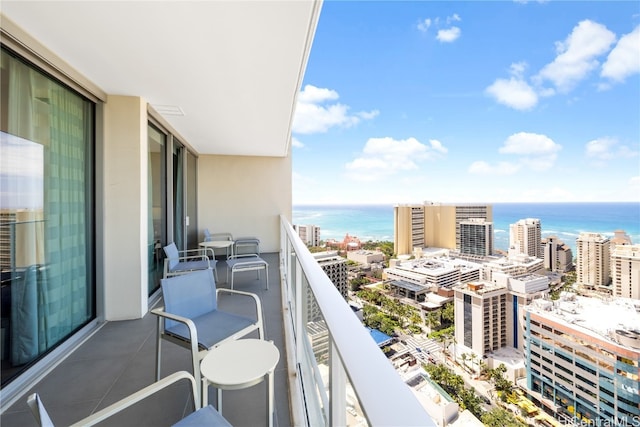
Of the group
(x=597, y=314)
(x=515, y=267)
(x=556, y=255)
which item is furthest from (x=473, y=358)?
(x=556, y=255)

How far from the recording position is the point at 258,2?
1621 mm

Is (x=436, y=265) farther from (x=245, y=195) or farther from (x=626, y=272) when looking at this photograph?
(x=245, y=195)

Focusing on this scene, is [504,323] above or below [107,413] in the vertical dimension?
below

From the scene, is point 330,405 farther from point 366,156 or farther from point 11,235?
point 366,156

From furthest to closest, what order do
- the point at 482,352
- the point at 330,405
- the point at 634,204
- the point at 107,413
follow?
the point at 634,204 < the point at 482,352 < the point at 107,413 < the point at 330,405

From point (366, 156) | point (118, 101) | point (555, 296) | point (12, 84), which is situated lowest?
point (555, 296)

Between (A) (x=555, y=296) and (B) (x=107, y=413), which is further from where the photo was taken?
(A) (x=555, y=296)

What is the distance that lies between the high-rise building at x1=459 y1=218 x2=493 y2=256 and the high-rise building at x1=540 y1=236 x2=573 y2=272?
109cm

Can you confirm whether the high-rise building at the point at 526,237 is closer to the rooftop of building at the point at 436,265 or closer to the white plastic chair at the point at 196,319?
the rooftop of building at the point at 436,265

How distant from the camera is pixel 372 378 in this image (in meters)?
0.49

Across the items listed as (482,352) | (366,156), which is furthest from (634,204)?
(366,156)

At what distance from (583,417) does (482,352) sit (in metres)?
1.25

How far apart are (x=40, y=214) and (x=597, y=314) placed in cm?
534

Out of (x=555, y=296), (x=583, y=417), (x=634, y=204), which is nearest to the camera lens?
(x=583, y=417)
